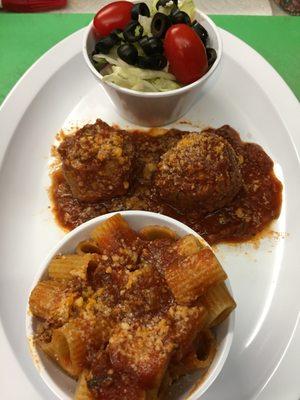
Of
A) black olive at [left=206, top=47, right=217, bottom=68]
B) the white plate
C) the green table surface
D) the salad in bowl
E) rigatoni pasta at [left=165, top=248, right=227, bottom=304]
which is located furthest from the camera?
the green table surface

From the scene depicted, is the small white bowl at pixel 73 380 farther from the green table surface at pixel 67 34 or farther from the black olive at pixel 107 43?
the green table surface at pixel 67 34

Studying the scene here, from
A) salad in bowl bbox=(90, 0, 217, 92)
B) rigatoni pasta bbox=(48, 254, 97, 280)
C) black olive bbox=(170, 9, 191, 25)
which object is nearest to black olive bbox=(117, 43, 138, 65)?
salad in bowl bbox=(90, 0, 217, 92)

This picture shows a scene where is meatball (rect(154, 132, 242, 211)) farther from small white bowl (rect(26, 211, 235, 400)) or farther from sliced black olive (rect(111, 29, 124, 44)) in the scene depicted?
sliced black olive (rect(111, 29, 124, 44))

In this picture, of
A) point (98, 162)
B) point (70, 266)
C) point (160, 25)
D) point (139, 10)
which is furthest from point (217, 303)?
point (139, 10)

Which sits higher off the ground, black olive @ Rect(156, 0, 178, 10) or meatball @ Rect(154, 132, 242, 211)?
black olive @ Rect(156, 0, 178, 10)

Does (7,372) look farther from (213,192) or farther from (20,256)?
(213,192)

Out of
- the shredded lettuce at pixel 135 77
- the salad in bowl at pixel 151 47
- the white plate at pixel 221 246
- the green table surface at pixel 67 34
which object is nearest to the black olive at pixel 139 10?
the salad in bowl at pixel 151 47
